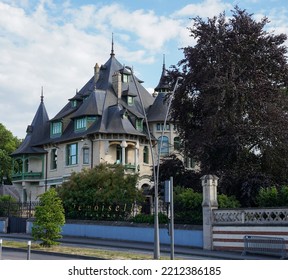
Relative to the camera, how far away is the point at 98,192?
32906 mm

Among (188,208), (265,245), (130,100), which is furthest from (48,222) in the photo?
(130,100)

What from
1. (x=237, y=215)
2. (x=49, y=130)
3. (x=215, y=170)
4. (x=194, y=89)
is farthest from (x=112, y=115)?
(x=237, y=215)

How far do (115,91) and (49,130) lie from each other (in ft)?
29.5

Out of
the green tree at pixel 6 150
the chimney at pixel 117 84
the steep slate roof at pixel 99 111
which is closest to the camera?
the steep slate roof at pixel 99 111

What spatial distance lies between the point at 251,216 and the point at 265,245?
1.73 metres

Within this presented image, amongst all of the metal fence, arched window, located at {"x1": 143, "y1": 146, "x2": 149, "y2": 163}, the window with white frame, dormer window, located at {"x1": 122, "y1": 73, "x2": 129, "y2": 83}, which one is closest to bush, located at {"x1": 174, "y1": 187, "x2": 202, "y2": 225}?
the metal fence

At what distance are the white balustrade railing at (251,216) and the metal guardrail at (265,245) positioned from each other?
31.4 inches

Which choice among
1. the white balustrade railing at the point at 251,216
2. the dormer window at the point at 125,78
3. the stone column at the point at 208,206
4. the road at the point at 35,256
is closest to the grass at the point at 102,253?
the road at the point at 35,256

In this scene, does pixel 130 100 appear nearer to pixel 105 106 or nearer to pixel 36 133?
pixel 105 106

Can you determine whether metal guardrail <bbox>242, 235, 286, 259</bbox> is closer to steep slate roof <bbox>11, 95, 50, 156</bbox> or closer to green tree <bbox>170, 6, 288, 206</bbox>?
green tree <bbox>170, 6, 288, 206</bbox>

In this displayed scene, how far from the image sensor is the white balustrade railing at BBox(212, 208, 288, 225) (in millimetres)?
22922

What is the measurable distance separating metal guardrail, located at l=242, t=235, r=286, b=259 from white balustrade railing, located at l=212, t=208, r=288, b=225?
0.80m

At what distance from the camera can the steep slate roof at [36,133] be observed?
56156 millimetres

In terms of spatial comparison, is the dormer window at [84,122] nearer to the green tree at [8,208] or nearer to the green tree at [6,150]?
the green tree at [8,208]
